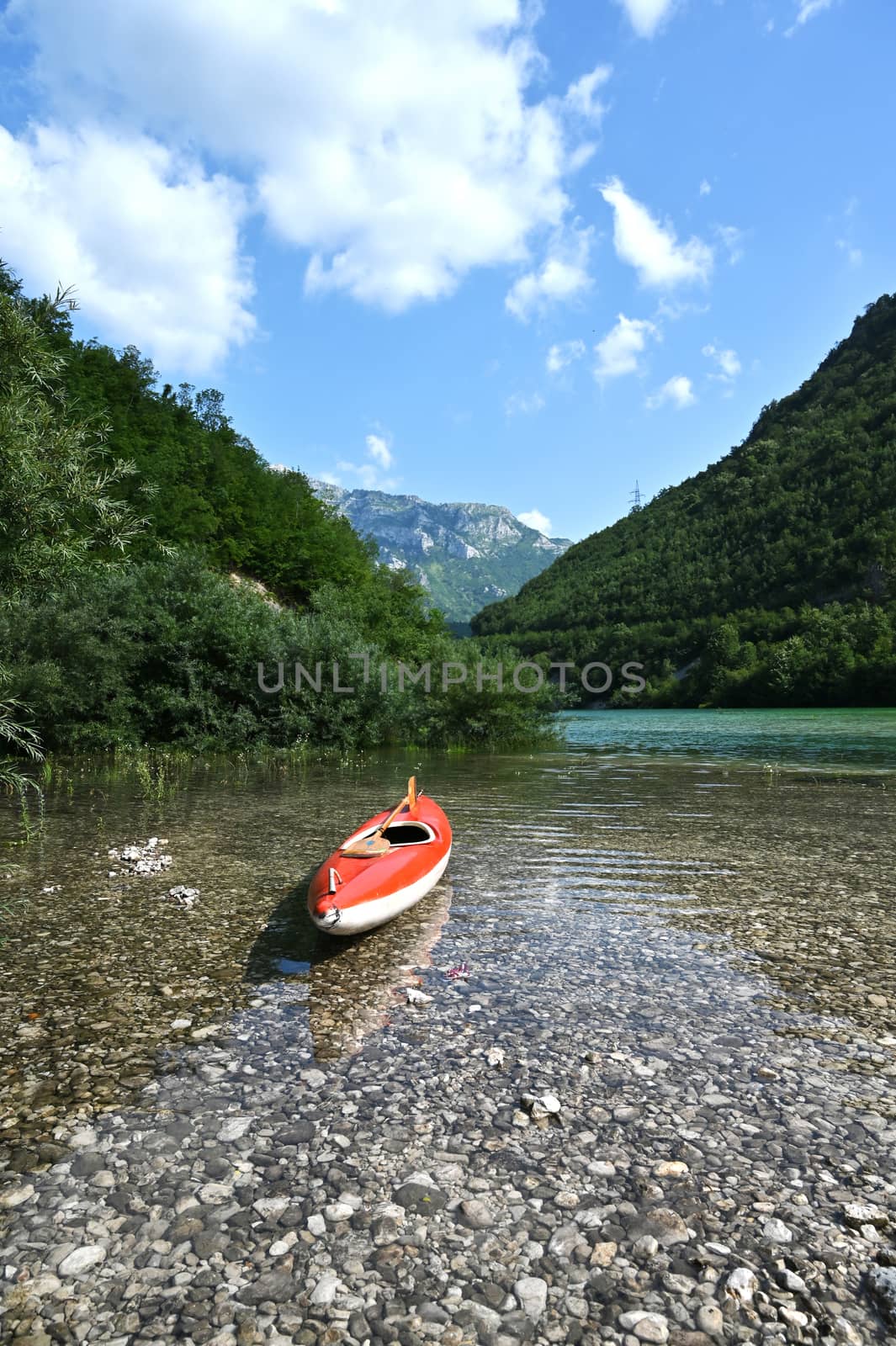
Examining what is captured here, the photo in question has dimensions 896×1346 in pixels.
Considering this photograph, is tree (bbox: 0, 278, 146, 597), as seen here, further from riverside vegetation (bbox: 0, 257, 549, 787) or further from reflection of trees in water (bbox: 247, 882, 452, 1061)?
reflection of trees in water (bbox: 247, 882, 452, 1061)

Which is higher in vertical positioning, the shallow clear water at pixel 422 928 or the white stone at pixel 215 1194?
the white stone at pixel 215 1194

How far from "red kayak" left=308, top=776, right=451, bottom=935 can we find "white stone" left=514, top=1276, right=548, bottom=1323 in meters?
4.34

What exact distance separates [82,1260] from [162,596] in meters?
31.4

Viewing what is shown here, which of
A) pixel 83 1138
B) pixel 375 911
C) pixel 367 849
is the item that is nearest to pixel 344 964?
pixel 375 911

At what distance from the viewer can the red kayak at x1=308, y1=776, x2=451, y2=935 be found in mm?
7430

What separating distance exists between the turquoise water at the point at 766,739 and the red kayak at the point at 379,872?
21.1 meters

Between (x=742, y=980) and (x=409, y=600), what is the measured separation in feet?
188

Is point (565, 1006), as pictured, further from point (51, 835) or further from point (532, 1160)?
point (51, 835)

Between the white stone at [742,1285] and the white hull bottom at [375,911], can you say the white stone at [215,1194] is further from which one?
the white hull bottom at [375,911]

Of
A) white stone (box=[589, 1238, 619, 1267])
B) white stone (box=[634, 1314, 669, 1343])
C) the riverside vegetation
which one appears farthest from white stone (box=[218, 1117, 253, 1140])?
the riverside vegetation

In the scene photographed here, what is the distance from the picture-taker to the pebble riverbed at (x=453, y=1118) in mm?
3139

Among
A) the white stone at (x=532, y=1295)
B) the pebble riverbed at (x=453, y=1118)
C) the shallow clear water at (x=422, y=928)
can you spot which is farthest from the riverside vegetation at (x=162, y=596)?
the white stone at (x=532, y=1295)

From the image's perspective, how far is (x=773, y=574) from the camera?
105938mm

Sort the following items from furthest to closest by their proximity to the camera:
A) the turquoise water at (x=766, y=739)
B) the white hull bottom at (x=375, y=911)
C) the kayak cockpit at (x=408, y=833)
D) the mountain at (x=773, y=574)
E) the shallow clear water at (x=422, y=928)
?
the mountain at (x=773, y=574) < the turquoise water at (x=766, y=739) < the kayak cockpit at (x=408, y=833) < the white hull bottom at (x=375, y=911) < the shallow clear water at (x=422, y=928)
